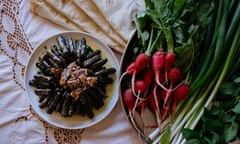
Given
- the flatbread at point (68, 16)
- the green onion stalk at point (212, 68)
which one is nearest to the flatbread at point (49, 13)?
the flatbread at point (68, 16)

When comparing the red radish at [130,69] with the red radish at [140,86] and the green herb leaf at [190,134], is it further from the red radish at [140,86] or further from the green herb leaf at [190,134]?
the green herb leaf at [190,134]

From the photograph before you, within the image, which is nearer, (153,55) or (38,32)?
(153,55)

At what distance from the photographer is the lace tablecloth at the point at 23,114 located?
38.9 inches

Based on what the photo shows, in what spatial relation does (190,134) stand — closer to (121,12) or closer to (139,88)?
(139,88)

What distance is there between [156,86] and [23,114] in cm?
34

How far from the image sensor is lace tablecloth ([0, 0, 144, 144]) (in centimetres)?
99

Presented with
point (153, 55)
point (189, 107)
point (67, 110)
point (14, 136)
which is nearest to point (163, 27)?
point (153, 55)

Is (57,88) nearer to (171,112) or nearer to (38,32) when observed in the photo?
(38,32)

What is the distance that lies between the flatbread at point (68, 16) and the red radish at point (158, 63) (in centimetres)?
14

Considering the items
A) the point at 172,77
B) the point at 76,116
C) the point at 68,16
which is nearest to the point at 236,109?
the point at 172,77

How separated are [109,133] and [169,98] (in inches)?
7.0

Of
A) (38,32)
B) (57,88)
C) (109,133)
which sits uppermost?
(38,32)

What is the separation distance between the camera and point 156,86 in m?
0.94

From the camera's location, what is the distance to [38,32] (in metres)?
1.05
